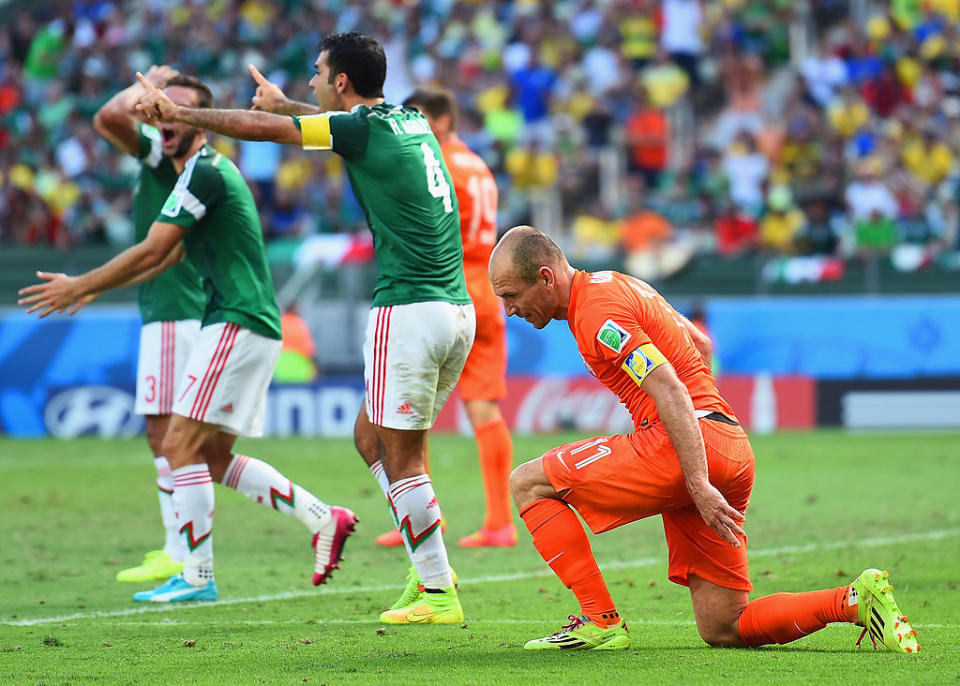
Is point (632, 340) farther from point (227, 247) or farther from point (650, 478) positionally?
point (227, 247)

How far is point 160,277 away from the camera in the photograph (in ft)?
25.8

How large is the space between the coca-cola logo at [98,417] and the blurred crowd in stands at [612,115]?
12.9 feet

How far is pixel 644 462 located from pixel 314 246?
12.0 m

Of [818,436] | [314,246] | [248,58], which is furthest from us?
[248,58]

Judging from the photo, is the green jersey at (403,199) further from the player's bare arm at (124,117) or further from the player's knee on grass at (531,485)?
the player's bare arm at (124,117)

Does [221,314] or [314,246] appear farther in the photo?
[314,246]

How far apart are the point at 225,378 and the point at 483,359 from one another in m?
2.32

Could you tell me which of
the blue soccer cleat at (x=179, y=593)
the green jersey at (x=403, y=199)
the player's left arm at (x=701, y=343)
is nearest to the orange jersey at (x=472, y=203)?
the green jersey at (x=403, y=199)

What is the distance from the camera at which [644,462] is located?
199 inches

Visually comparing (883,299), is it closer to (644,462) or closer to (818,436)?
(818,436)

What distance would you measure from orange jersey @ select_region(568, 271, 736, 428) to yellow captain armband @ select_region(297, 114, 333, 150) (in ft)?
3.95

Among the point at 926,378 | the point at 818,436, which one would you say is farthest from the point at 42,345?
the point at 926,378

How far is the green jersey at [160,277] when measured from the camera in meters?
7.70

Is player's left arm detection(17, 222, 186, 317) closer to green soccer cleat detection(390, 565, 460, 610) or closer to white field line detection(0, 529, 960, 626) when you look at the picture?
white field line detection(0, 529, 960, 626)
